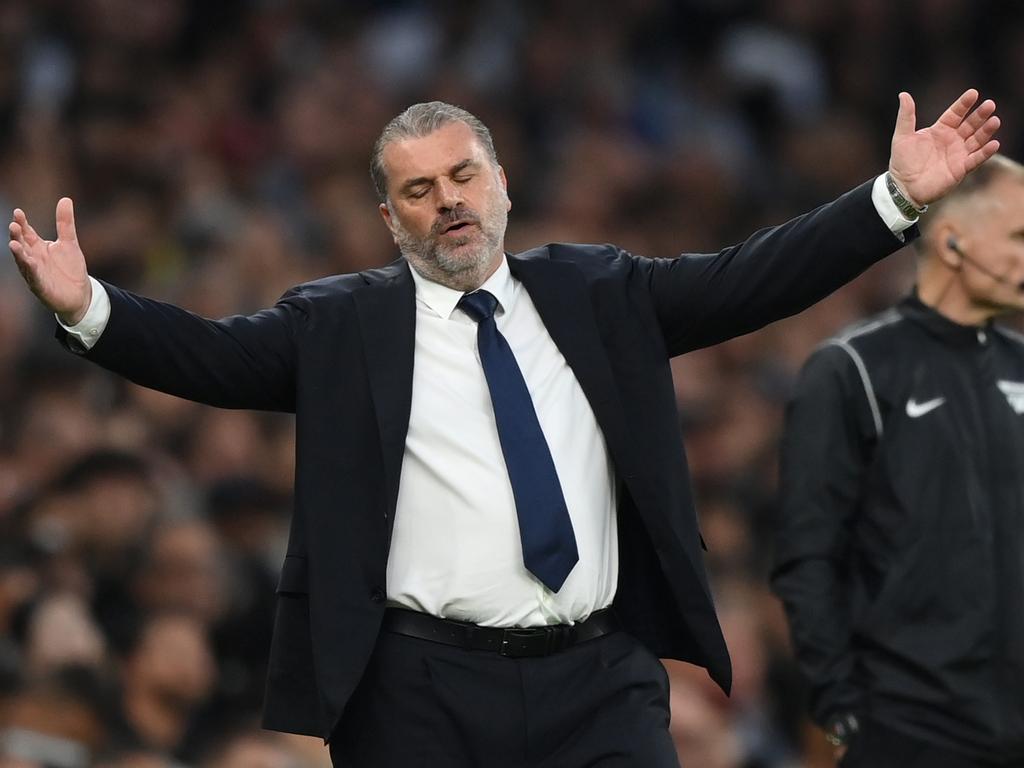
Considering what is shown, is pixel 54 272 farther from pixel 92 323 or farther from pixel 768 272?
pixel 768 272

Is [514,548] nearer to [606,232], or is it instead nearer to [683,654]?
[683,654]

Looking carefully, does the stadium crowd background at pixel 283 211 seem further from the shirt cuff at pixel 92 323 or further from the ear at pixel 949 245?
the ear at pixel 949 245

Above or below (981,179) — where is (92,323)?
below

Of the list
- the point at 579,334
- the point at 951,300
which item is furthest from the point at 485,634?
the point at 951,300

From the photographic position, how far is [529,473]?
387 cm

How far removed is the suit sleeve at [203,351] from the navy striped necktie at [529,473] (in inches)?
15.2

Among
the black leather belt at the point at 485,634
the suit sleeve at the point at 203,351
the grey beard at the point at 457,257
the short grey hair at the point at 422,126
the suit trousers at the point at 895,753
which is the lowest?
the suit trousers at the point at 895,753

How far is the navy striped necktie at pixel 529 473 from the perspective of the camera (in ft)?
12.5

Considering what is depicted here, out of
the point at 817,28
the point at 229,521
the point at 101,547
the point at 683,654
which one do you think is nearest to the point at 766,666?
the point at 229,521

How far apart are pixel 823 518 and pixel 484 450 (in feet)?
4.26

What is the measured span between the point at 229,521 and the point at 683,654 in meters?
3.43

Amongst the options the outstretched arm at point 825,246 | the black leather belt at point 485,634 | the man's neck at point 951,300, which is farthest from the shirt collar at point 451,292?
the man's neck at point 951,300

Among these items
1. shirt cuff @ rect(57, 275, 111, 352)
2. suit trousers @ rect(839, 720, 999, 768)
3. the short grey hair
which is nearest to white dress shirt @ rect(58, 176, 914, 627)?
shirt cuff @ rect(57, 275, 111, 352)

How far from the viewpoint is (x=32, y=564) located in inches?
232
